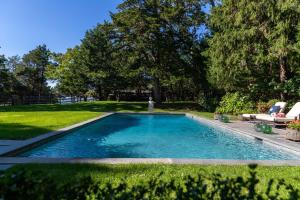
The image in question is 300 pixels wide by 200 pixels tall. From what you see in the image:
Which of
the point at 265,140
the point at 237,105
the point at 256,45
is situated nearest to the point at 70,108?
the point at 237,105

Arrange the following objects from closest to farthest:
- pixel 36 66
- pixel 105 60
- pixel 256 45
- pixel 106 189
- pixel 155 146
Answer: pixel 106 189, pixel 155 146, pixel 256 45, pixel 105 60, pixel 36 66

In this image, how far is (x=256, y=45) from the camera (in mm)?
21281

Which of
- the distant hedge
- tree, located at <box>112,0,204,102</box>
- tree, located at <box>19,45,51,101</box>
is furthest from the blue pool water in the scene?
tree, located at <box>19,45,51,101</box>

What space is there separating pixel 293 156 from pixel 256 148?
6.95 feet

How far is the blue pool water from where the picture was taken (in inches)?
412

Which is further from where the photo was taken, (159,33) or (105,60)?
(105,60)

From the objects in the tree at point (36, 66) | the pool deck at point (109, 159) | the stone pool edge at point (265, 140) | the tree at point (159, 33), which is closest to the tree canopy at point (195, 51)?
the tree at point (159, 33)

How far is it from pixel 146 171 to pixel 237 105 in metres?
19.0

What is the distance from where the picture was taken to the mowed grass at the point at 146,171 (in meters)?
5.87

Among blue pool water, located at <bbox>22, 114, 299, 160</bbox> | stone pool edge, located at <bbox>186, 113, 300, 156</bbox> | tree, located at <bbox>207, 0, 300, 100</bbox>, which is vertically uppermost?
tree, located at <bbox>207, 0, 300, 100</bbox>

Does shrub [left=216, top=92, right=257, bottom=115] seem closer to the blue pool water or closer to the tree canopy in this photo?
the tree canopy

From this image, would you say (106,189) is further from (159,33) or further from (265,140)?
(159,33)

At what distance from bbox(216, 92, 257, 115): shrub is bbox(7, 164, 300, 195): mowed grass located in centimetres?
1665

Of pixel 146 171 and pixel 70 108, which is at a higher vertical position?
pixel 70 108
